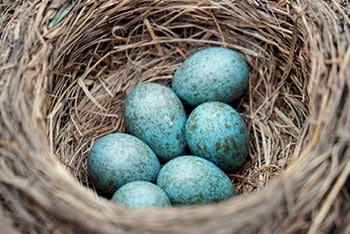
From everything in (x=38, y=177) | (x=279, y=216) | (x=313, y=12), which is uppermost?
(x=313, y=12)

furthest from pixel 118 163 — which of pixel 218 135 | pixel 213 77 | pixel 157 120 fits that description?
pixel 213 77

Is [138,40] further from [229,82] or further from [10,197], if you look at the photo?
[10,197]

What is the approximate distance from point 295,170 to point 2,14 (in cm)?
102

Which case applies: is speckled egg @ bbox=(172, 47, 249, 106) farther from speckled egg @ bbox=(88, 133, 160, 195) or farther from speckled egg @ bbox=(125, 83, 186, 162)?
speckled egg @ bbox=(88, 133, 160, 195)

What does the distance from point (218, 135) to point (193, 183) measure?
0.18m

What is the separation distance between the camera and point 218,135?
5.70ft

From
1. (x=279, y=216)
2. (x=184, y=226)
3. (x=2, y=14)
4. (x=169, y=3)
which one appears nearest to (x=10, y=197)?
(x=184, y=226)

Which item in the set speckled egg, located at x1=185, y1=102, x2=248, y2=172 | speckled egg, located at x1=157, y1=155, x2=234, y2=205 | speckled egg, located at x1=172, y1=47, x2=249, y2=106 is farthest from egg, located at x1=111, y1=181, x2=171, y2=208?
speckled egg, located at x1=172, y1=47, x2=249, y2=106

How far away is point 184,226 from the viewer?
4.18 feet

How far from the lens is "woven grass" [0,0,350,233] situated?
51.6 inches

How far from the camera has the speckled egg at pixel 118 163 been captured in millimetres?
1673

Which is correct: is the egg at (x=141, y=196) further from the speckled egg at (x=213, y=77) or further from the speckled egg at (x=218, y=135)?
the speckled egg at (x=213, y=77)

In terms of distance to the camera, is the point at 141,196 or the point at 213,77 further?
the point at 213,77

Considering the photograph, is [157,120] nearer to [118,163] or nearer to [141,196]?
[118,163]
